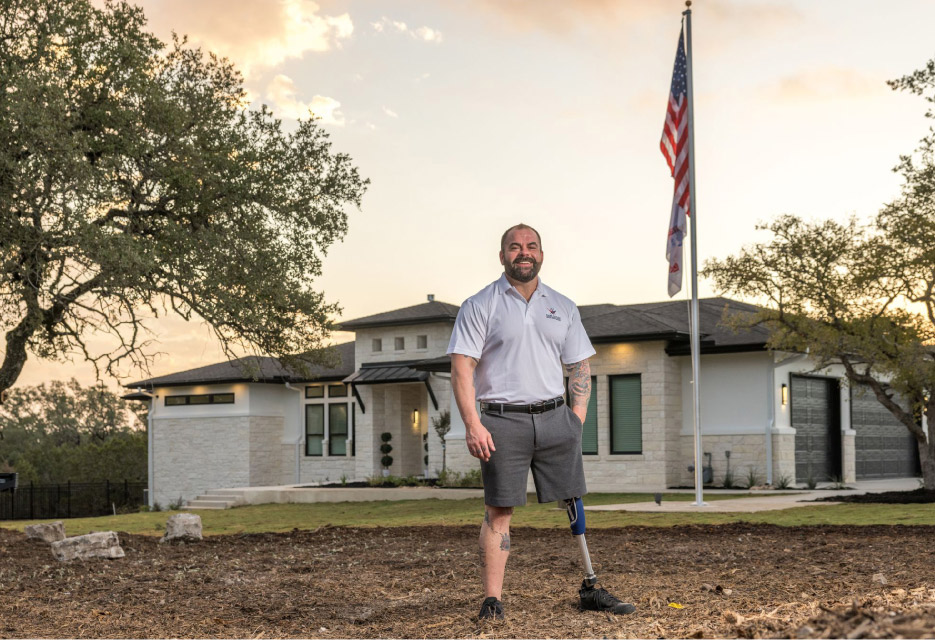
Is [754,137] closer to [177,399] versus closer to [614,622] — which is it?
[614,622]

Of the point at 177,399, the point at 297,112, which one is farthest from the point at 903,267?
the point at 177,399

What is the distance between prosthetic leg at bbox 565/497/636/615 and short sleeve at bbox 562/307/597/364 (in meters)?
0.77

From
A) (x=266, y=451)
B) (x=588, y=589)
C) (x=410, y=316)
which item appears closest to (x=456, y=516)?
(x=588, y=589)

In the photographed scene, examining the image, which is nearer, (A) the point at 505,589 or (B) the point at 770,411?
(A) the point at 505,589

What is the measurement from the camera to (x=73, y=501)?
34.2m

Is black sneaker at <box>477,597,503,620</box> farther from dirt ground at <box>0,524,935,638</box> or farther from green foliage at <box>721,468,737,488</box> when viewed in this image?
green foliage at <box>721,468,737,488</box>

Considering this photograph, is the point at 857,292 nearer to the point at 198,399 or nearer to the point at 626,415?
the point at 626,415

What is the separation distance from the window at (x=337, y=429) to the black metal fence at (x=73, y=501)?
305 inches

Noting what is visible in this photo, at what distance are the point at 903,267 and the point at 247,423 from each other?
20.3 meters

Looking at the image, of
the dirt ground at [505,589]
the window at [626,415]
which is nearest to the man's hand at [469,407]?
the dirt ground at [505,589]

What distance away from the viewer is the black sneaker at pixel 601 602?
5387 mm

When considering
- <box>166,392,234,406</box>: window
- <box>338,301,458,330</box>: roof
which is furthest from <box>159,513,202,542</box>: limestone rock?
<box>166,392,234,406</box>: window

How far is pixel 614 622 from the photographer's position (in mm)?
5141

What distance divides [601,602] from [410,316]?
23.2m
